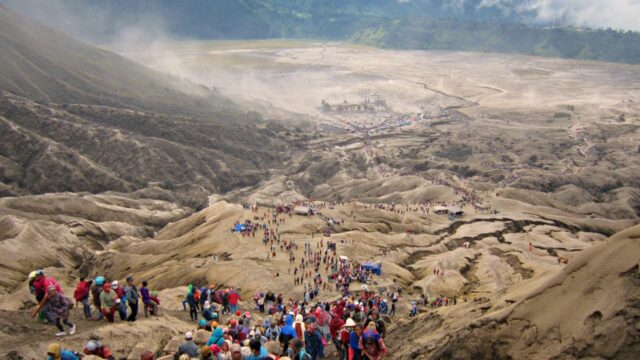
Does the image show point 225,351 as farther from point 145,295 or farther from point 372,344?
point 145,295

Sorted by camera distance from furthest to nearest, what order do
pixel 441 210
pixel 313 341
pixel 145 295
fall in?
pixel 441 210 < pixel 145 295 < pixel 313 341

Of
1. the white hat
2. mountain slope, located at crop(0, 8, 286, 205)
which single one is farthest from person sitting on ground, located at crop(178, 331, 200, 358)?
mountain slope, located at crop(0, 8, 286, 205)

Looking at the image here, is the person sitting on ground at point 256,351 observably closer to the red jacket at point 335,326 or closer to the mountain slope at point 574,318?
the mountain slope at point 574,318

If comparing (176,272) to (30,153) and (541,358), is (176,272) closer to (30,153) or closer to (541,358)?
(541,358)

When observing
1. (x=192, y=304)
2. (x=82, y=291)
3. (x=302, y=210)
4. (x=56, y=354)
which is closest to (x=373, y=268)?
(x=302, y=210)

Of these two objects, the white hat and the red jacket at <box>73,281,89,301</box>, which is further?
the red jacket at <box>73,281,89,301</box>

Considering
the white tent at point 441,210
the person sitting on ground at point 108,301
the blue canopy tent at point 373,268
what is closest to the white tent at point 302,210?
the white tent at point 441,210

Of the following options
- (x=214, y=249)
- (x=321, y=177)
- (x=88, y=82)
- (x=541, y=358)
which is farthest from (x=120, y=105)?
(x=541, y=358)

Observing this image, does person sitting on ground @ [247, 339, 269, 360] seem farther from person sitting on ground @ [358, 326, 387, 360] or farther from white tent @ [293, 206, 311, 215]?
white tent @ [293, 206, 311, 215]
